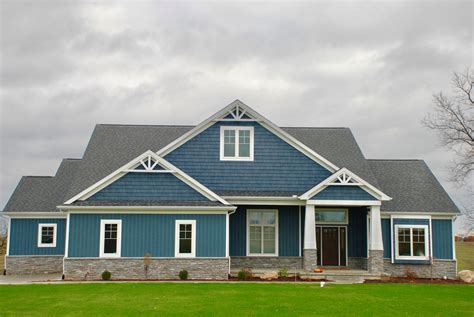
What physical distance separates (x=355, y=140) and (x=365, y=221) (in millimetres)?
5579

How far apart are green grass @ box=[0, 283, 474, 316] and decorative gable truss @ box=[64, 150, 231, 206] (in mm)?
4392

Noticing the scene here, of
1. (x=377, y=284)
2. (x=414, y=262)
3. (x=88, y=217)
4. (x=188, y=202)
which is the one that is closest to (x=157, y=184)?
(x=188, y=202)

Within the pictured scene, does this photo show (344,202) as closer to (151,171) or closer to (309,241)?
(309,241)

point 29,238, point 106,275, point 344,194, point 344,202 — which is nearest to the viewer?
point 106,275

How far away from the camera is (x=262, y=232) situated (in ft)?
91.4

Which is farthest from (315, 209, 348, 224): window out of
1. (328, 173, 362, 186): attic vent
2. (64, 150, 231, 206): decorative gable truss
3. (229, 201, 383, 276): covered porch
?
(64, 150, 231, 206): decorative gable truss

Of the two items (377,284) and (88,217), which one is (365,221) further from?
(88,217)

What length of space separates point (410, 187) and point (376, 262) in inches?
208

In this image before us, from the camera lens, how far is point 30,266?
28.7 meters

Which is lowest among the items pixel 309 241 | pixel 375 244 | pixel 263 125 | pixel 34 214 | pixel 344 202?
pixel 375 244

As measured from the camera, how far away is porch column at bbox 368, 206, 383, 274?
25750 millimetres

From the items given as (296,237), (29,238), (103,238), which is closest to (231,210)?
(296,237)

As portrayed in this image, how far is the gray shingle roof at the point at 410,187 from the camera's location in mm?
27734

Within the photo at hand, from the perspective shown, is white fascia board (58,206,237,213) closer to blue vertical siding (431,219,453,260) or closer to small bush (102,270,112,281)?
small bush (102,270,112,281)
